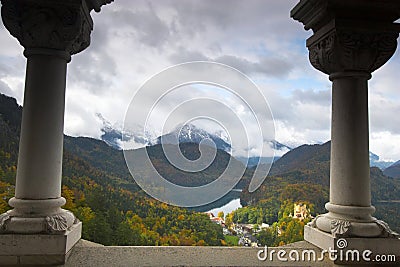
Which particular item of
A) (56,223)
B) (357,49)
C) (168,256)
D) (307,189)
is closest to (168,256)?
(168,256)

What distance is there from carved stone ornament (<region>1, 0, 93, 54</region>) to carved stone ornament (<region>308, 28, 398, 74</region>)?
306 cm

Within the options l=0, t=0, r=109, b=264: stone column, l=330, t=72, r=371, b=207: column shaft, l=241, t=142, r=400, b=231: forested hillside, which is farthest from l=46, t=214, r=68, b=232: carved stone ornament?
l=330, t=72, r=371, b=207: column shaft

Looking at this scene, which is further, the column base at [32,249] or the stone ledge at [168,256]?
the stone ledge at [168,256]

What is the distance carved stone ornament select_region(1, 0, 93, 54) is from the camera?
383 centimetres

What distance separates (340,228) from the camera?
4.07 m

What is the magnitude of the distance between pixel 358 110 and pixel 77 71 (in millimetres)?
4658

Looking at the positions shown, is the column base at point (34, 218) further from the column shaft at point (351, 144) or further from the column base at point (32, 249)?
the column shaft at point (351, 144)

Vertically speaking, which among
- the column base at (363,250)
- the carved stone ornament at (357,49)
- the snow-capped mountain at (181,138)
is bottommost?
the column base at (363,250)

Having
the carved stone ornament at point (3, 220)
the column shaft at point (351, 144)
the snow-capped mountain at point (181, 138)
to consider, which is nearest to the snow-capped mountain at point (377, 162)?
the snow-capped mountain at point (181, 138)

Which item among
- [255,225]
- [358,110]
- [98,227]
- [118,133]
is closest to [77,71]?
[118,133]

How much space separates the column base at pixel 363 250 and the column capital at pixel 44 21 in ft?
12.8

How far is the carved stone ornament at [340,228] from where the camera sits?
4035mm

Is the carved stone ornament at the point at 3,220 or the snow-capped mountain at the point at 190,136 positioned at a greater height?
the snow-capped mountain at the point at 190,136

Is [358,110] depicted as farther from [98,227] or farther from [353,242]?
[98,227]
